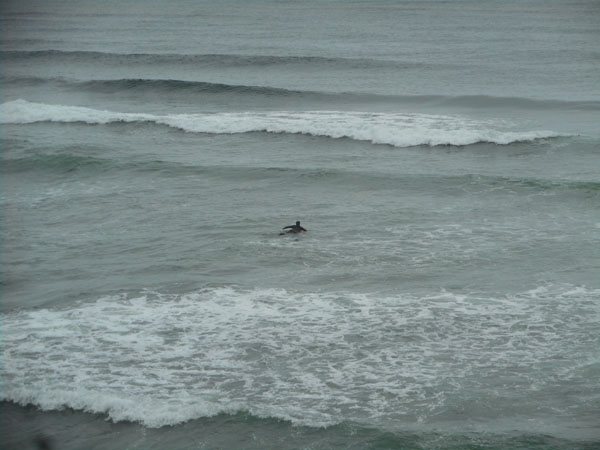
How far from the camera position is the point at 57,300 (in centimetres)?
1723

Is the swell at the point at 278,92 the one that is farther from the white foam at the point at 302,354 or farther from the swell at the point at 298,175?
the white foam at the point at 302,354

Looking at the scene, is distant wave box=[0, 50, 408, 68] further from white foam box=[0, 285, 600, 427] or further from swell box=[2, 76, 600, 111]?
white foam box=[0, 285, 600, 427]

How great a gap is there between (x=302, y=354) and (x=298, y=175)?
13222 mm

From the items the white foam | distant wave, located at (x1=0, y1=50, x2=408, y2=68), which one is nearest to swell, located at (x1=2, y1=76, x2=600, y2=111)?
distant wave, located at (x1=0, y1=50, x2=408, y2=68)

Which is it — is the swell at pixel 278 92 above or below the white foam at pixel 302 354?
above

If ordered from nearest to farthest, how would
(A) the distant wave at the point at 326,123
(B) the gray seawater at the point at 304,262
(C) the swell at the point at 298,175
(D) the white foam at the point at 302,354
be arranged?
(B) the gray seawater at the point at 304,262 < (D) the white foam at the point at 302,354 < (C) the swell at the point at 298,175 < (A) the distant wave at the point at 326,123

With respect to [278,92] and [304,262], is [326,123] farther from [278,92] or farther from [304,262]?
[304,262]

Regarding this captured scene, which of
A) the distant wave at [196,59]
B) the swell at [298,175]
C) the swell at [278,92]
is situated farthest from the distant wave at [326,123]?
the distant wave at [196,59]

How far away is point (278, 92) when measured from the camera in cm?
4231

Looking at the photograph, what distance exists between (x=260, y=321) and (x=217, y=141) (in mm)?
17777

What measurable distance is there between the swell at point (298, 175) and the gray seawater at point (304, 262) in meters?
0.14

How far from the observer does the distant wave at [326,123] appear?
31.6 m

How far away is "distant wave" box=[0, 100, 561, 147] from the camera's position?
104ft

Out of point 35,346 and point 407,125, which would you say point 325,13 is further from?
point 35,346
